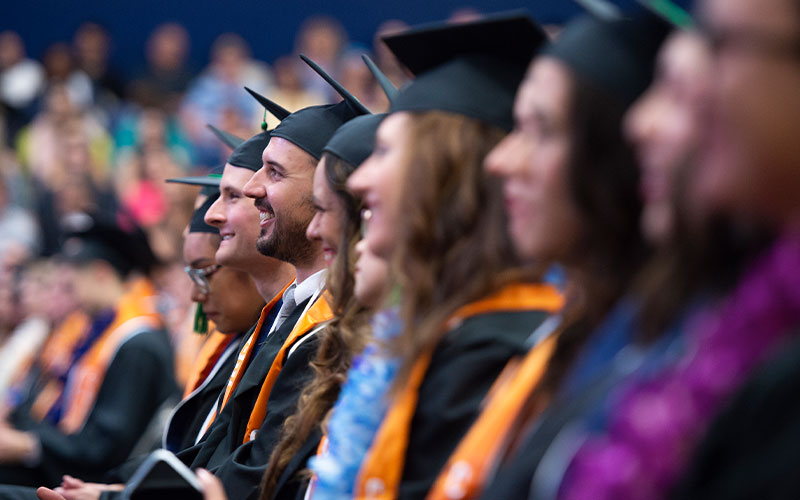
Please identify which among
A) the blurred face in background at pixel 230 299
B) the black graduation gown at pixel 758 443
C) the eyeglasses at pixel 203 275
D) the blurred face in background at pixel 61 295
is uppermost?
the black graduation gown at pixel 758 443

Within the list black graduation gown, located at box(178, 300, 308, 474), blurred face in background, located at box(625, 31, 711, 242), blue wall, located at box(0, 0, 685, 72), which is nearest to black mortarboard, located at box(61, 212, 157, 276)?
black graduation gown, located at box(178, 300, 308, 474)

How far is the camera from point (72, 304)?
6582 mm

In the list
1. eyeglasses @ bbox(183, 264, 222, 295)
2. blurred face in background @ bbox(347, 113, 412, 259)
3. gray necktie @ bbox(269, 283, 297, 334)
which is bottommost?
eyeglasses @ bbox(183, 264, 222, 295)

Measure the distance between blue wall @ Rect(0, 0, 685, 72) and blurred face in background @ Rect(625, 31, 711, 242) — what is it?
1099cm

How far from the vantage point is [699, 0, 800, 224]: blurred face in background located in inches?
46.5

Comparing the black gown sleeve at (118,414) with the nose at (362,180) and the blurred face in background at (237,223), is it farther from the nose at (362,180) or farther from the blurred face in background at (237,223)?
the nose at (362,180)

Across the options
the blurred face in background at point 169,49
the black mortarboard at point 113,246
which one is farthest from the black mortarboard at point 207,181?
the blurred face in background at point 169,49

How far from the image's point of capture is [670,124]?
1342 millimetres

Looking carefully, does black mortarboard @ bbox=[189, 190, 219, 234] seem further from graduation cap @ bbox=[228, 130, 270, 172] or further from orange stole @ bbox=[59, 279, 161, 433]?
orange stole @ bbox=[59, 279, 161, 433]

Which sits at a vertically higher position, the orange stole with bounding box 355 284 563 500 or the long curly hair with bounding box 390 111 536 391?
the long curly hair with bounding box 390 111 536 391

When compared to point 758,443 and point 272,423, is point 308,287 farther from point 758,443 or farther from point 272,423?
point 758,443

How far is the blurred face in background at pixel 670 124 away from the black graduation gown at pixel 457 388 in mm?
495

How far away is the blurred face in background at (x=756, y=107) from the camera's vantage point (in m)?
1.18

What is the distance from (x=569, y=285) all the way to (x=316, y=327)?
1398 millimetres
